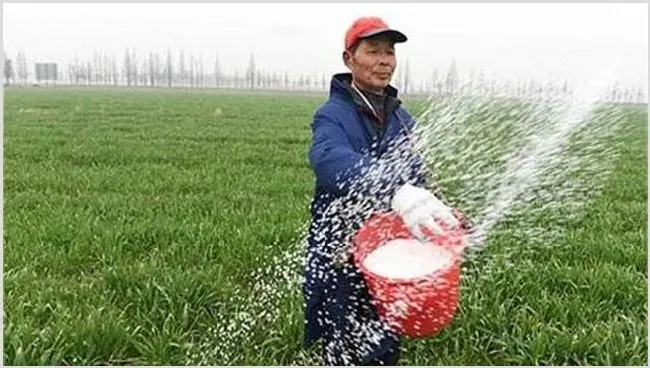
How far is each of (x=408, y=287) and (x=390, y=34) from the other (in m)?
0.77

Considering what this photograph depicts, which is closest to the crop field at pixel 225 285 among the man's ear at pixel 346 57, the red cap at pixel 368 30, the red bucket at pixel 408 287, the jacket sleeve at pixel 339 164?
the red bucket at pixel 408 287

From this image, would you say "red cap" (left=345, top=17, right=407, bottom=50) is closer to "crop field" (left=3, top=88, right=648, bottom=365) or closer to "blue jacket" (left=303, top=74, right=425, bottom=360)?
"blue jacket" (left=303, top=74, right=425, bottom=360)

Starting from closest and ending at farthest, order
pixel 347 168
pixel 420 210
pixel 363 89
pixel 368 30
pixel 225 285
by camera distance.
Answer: pixel 420 210, pixel 347 168, pixel 368 30, pixel 363 89, pixel 225 285

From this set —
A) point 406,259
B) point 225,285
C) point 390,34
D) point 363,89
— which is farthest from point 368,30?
point 225,285

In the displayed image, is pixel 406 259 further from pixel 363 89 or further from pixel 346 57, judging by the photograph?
pixel 346 57

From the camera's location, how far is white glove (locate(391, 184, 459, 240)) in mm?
1988

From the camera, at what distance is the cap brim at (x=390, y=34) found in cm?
221

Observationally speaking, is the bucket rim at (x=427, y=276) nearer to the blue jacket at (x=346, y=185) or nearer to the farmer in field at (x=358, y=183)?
the farmer in field at (x=358, y=183)

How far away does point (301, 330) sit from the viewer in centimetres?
286

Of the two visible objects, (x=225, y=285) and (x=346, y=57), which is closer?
(x=346, y=57)

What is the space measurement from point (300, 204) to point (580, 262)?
2.15 m

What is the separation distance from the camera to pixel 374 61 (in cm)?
226

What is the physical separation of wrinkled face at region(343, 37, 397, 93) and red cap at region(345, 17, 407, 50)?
0.9 inches

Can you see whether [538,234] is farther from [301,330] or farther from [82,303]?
[82,303]
